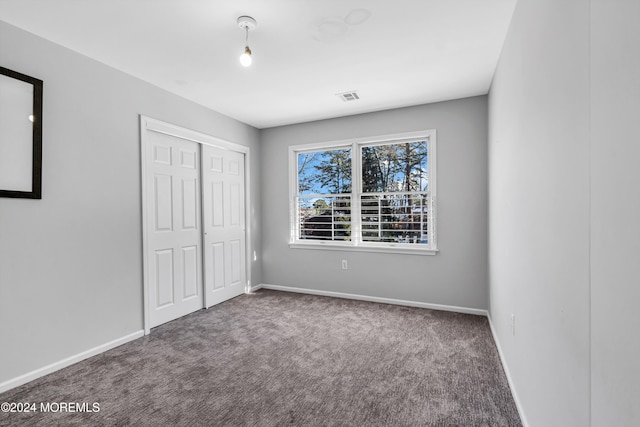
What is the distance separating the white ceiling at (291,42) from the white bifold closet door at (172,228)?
2.34 ft

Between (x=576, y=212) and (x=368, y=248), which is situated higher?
(x=576, y=212)

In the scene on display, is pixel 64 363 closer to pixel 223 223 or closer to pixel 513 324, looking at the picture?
pixel 223 223

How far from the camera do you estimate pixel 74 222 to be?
2604 millimetres

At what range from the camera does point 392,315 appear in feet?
12.0

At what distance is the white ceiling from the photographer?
6.75ft

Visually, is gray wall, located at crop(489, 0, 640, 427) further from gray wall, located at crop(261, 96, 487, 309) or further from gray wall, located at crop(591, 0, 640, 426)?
gray wall, located at crop(261, 96, 487, 309)

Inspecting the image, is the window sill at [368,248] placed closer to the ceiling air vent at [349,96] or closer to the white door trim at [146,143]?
the white door trim at [146,143]

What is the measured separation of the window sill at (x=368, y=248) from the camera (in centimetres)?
391

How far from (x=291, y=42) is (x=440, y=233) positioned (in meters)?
2.69

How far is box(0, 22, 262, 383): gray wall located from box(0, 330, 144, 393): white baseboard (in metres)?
0.03

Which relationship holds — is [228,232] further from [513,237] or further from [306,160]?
[513,237]

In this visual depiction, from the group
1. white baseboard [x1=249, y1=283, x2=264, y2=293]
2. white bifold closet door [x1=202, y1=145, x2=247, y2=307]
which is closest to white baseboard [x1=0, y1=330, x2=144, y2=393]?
white bifold closet door [x1=202, y1=145, x2=247, y2=307]


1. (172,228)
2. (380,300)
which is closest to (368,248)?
(380,300)

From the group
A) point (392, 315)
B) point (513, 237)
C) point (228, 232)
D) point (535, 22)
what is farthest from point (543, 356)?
point (228, 232)
